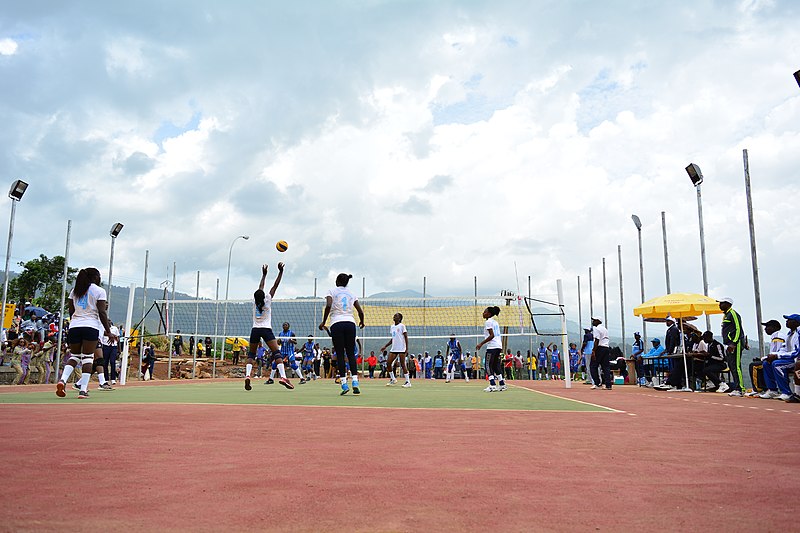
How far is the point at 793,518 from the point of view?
280cm

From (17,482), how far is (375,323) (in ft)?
83.0

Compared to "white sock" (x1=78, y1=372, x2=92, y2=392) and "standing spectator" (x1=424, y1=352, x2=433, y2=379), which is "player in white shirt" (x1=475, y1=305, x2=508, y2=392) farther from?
"standing spectator" (x1=424, y1=352, x2=433, y2=379)

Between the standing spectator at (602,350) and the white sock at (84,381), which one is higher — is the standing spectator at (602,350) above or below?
above

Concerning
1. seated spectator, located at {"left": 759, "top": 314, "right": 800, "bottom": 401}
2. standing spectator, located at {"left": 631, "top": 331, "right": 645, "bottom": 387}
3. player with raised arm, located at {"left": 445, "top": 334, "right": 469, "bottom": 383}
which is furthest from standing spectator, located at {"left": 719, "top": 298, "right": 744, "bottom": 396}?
player with raised arm, located at {"left": 445, "top": 334, "right": 469, "bottom": 383}

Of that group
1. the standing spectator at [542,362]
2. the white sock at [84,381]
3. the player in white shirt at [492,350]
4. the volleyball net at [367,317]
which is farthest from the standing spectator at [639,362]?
the white sock at [84,381]

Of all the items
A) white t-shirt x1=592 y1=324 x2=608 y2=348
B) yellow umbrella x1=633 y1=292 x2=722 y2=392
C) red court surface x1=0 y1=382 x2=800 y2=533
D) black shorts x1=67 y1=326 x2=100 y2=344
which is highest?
yellow umbrella x1=633 y1=292 x2=722 y2=392

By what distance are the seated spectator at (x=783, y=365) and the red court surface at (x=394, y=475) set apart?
21.2 feet

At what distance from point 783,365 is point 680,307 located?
4325 mm

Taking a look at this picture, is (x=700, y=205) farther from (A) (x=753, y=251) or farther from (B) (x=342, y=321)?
(B) (x=342, y=321)

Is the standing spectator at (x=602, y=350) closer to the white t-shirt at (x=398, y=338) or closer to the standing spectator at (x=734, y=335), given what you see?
the standing spectator at (x=734, y=335)

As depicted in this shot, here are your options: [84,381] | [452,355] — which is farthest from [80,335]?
[452,355]

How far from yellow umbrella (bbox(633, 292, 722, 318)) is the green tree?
39239mm

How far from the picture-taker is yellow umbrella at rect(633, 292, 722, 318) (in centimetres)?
1656

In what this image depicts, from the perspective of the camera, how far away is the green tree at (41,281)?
43.3m
